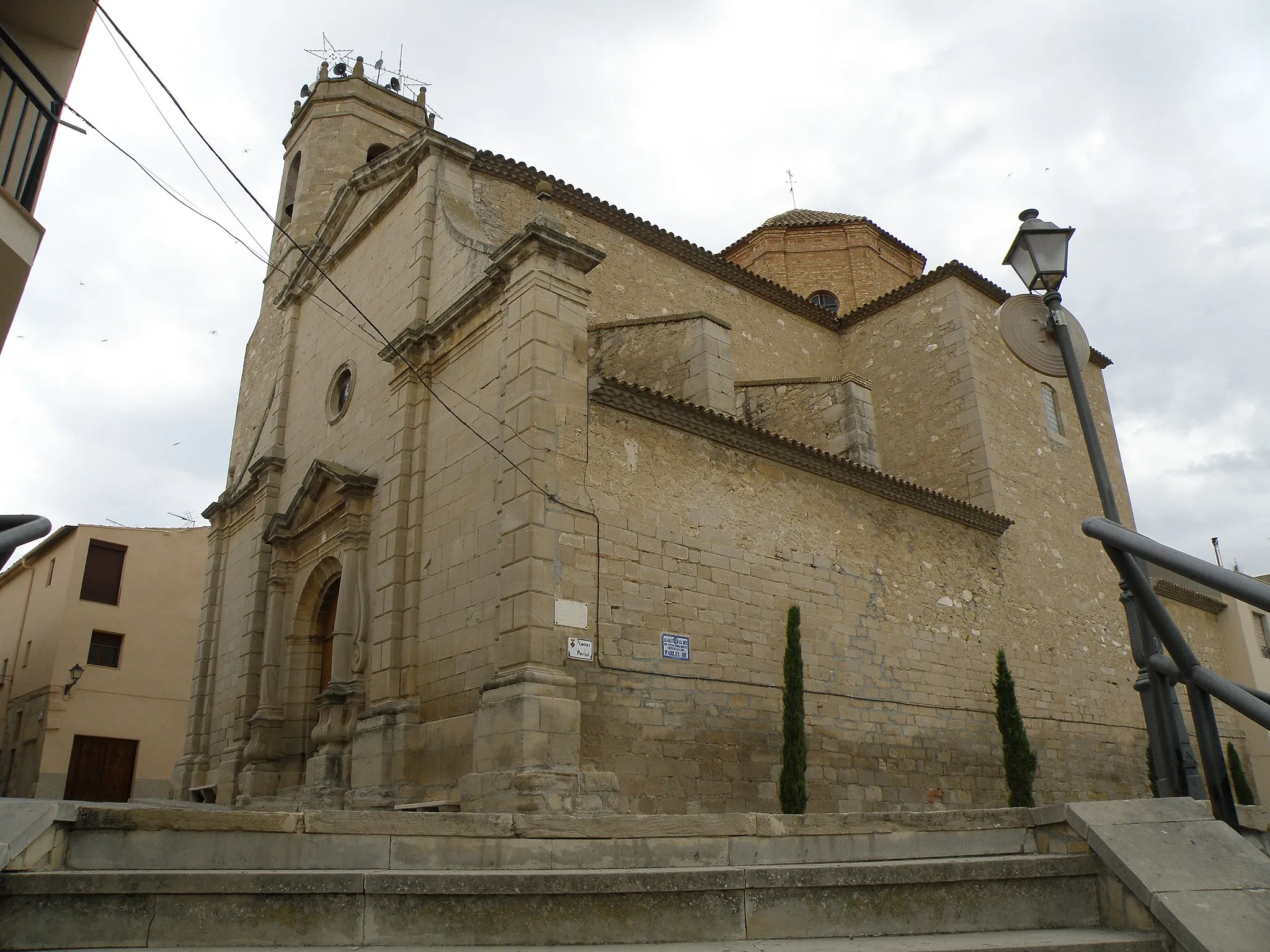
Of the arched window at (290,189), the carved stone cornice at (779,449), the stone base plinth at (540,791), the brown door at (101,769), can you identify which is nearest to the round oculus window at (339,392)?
the carved stone cornice at (779,449)

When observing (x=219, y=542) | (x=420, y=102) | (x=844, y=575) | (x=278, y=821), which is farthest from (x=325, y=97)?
(x=278, y=821)

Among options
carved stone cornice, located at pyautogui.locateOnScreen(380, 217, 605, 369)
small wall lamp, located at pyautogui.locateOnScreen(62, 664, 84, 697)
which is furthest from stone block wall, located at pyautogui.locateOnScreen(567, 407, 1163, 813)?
small wall lamp, located at pyautogui.locateOnScreen(62, 664, 84, 697)

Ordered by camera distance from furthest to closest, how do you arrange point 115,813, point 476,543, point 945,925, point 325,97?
point 325,97, point 476,543, point 115,813, point 945,925

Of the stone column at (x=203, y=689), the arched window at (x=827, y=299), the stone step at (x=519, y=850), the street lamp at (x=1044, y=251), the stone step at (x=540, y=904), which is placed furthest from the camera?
the arched window at (x=827, y=299)

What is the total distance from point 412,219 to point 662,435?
5104 millimetres

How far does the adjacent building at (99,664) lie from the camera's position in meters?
19.8

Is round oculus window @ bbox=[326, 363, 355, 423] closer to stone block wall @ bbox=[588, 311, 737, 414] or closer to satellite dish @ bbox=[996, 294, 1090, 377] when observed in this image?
stone block wall @ bbox=[588, 311, 737, 414]

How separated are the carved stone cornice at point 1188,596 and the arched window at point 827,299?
853cm

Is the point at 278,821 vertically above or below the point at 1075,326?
below

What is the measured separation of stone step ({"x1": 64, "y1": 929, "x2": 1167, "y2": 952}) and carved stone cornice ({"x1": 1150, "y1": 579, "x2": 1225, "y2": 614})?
15.6m

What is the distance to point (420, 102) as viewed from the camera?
19656 millimetres

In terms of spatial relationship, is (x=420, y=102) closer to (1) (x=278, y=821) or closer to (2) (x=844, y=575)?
(2) (x=844, y=575)

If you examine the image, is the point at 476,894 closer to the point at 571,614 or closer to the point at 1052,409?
the point at 571,614

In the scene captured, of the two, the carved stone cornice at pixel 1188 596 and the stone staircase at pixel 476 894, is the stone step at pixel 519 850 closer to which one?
the stone staircase at pixel 476 894
